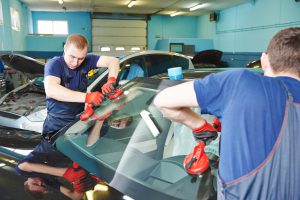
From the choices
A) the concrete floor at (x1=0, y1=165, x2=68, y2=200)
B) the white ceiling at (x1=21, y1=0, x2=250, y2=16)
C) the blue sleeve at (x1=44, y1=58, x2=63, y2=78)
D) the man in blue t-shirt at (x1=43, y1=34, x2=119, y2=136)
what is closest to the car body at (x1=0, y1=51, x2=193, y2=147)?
the man in blue t-shirt at (x1=43, y1=34, x2=119, y2=136)

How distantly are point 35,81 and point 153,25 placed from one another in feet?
40.7

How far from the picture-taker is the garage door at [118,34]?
630 inches

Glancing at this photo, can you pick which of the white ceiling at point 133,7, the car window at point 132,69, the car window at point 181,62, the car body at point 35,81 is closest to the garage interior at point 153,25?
the white ceiling at point 133,7

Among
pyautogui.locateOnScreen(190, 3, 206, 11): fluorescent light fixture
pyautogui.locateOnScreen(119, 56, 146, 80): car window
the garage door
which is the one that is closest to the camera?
pyautogui.locateOnScreen(119, 56, 146, 80): car window

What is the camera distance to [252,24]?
38.9 ft

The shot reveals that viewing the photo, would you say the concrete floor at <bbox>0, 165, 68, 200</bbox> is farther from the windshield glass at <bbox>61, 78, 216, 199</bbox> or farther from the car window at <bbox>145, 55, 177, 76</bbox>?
the car window at <bbox>145, 55, 177, 76</bbox>

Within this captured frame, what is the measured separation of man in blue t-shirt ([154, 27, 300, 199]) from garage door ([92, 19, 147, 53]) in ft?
50.2

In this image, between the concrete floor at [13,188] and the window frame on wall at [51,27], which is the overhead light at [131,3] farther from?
the concrete floor at [13,188]

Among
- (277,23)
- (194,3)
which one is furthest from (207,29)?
(277,23)

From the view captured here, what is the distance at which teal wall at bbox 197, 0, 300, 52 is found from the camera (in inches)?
390

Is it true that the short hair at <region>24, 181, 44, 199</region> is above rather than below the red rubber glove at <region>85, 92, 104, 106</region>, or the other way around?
below

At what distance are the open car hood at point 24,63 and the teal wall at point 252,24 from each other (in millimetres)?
8070

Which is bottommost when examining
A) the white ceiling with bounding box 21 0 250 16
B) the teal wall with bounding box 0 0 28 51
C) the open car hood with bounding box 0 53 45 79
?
the open car hood with bounding box 0 53 45 79

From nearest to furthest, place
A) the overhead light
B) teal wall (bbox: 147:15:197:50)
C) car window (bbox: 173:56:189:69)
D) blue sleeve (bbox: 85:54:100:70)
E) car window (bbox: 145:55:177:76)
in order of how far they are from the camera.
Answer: blue sleeve (bbox: 85:54:100:70) → car window (bbox: 145:55:177:76) → car window (bbox: 173:56:189:69) → the overhead light → teal wall (bbox: 147:15:197:50)
